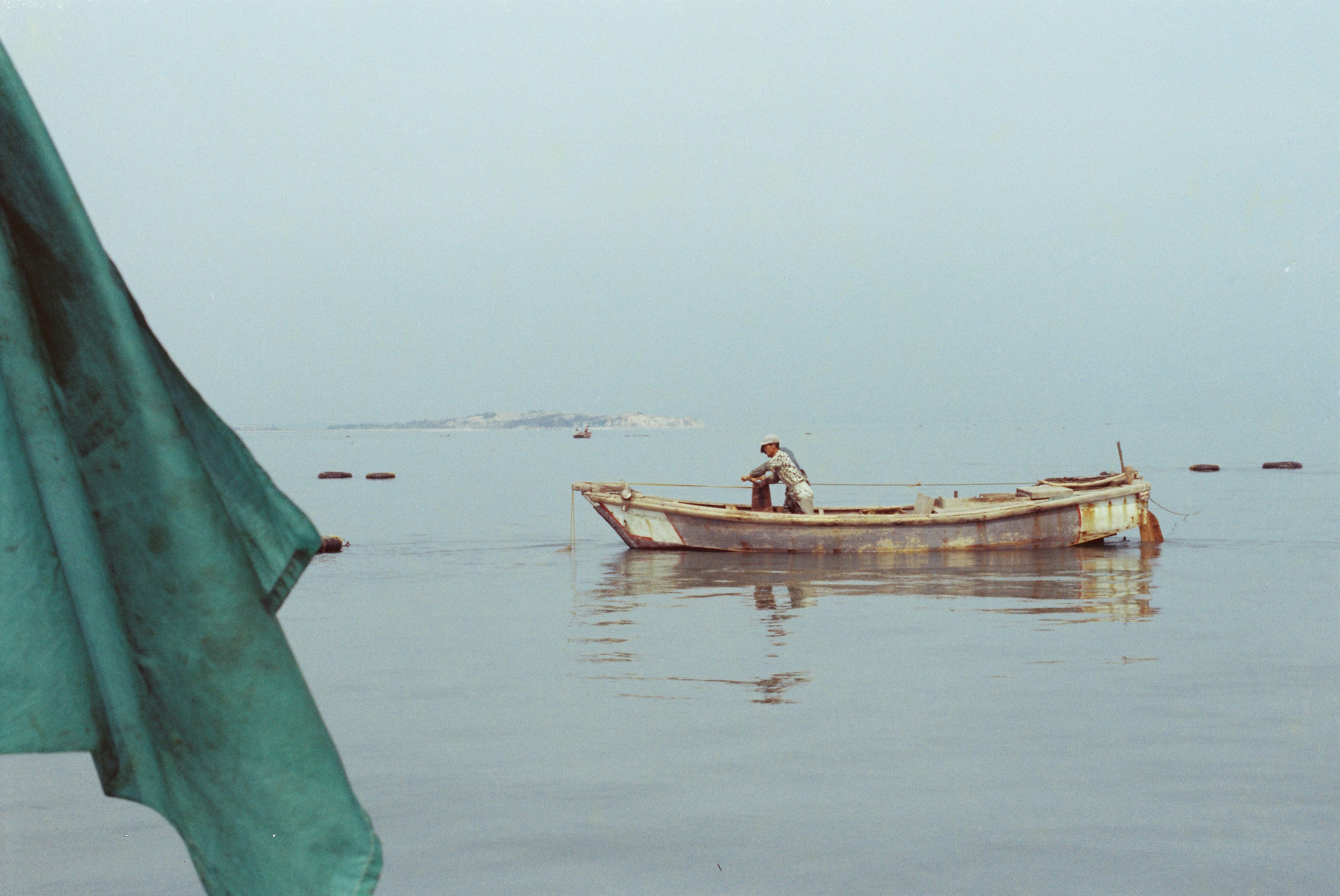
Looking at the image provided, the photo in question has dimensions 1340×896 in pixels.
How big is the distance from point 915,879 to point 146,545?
522 cm

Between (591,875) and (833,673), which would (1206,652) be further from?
(591,875)

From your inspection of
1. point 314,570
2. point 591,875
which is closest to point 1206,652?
point 591,875

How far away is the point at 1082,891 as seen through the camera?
19.8 ft

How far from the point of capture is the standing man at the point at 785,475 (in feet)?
69.9

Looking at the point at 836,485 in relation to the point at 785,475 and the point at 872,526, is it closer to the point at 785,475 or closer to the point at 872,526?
the point at 872,526

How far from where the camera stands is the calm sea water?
21.6 feet

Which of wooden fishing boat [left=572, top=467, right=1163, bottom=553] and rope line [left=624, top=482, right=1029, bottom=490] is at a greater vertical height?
rope line [left=624, top=482, right=1029, bottom=490]

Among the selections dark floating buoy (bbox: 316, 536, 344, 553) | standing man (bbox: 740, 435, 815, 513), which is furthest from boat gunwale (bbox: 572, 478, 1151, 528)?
dark floating buoy (bbox: 316, 536, 344, 553)

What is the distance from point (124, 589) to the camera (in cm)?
190

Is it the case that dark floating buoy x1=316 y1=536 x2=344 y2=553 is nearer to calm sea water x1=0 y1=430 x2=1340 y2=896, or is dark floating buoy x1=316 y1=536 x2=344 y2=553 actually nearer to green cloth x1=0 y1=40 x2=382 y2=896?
calm sea water x1=0 y1=430 x2=1340 y2=896

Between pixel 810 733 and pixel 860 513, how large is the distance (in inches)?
557

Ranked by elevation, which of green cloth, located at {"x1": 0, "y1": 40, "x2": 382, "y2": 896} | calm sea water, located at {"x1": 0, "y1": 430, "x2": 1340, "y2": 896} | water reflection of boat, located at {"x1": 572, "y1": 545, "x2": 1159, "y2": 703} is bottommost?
calm sea water, located at {"x1": 0, "y1": 430, "x2": 1340, "y2": 896}

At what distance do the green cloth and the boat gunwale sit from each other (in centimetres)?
1943

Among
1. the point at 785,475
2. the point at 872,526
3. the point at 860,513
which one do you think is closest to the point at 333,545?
the point at 785,475
